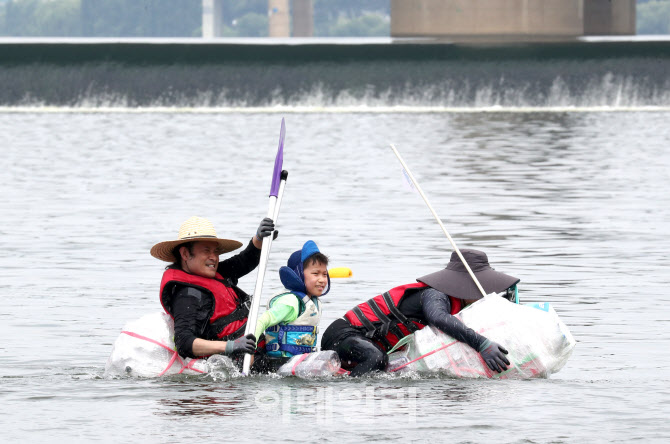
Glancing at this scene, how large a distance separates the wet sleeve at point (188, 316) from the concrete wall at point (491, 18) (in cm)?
4582

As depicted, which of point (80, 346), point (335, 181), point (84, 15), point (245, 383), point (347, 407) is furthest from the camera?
point (84, 15)

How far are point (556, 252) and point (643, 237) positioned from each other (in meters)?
2.00

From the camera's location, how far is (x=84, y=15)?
506ft

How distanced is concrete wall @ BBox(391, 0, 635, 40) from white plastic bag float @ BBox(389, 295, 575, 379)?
45695mm

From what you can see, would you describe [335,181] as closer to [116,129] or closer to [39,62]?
[116,129]

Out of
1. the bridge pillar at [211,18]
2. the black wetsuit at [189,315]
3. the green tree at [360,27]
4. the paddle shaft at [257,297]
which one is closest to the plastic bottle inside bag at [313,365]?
the paddle shaft at [257,297]

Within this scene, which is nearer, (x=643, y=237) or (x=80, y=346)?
(x=80, y=346)

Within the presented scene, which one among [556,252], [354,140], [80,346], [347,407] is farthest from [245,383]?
[354,140]

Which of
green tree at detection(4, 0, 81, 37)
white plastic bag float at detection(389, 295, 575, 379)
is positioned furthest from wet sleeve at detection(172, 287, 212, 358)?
green tree at detection(4, 0, 81, 37)

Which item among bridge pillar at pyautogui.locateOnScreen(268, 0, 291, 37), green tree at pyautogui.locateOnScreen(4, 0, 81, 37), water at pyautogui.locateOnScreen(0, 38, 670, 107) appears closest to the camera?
water at pyautogui.locateOnScreen(0, 38, 670, 107)

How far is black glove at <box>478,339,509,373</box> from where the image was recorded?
847 centimetres

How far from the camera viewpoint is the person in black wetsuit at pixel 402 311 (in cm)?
879

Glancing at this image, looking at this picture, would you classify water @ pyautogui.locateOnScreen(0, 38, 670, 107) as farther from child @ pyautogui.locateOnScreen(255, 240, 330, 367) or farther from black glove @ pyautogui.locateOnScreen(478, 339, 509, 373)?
black glove @ pyautogui.locateOnScreen(478, 339, 509, 373)

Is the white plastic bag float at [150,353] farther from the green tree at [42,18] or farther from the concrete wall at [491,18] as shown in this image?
the green tree at [42,18]
